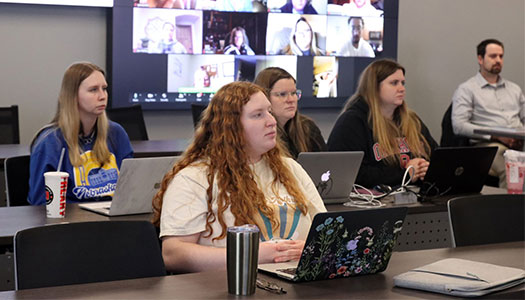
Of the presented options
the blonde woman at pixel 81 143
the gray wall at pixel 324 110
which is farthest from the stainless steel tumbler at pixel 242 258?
the gray wall at pixel 324 110

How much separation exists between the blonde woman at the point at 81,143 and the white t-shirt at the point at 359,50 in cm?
322

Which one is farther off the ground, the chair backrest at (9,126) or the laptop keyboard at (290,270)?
the chair backrest at (9,126)

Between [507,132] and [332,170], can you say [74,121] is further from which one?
[507,132]

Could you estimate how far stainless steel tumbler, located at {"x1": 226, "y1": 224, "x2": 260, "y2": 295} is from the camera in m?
1.70

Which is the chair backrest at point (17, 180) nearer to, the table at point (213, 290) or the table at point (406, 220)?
the table at point (406, 220)

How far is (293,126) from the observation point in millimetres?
3887

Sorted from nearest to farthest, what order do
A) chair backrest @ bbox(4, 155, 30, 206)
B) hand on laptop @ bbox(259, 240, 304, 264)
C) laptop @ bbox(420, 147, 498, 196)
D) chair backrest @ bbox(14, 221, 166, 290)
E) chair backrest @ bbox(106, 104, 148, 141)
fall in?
chair backrest @ bbox(14, 221, 166, 290)
hand on laptop @ bbox(259, 240, 304, 264)
chair backrest @ bbox(4, 155, 30, 206)
laptop @ bbox(420, 147, 498, 196)
chair backrest @ bbox(106, 104, 148, 141)

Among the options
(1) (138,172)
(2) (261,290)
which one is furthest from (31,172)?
(2) (261,290)

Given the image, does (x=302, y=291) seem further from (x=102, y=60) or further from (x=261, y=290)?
(x=102, y=60)

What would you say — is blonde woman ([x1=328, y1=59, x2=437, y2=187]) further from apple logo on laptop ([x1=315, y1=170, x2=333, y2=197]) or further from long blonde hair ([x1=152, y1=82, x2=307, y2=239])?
long blonde hair ([x1=152, y1=82, x2=307, y2=239])

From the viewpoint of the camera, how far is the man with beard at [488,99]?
6473mm

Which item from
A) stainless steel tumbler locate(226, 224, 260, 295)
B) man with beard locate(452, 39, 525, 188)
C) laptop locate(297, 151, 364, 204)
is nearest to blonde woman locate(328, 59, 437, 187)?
laptop locate(297, 151, 364, 204)

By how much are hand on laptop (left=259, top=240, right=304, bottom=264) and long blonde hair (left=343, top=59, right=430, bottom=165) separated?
188cm

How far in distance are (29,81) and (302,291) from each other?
166 inches
